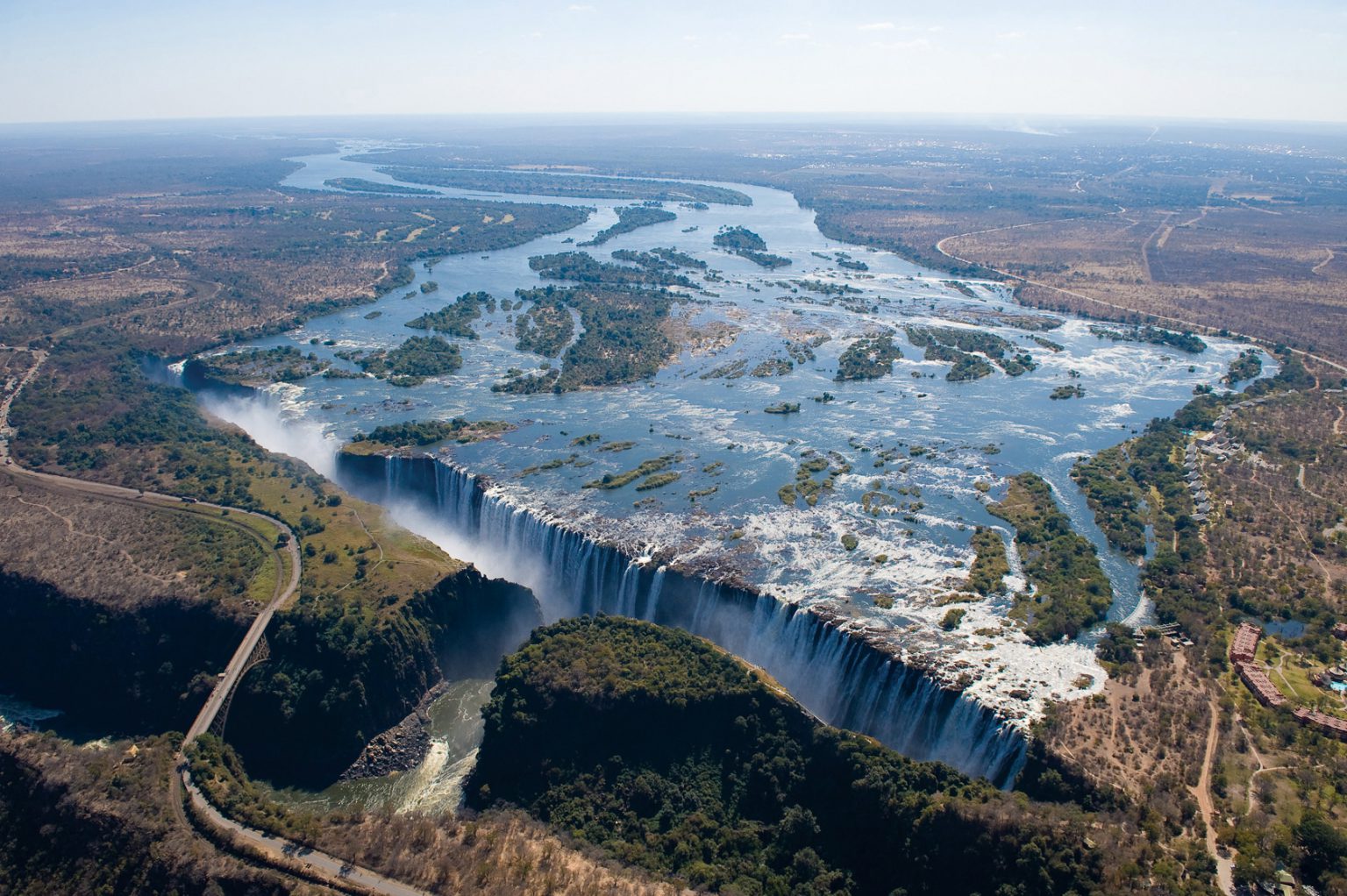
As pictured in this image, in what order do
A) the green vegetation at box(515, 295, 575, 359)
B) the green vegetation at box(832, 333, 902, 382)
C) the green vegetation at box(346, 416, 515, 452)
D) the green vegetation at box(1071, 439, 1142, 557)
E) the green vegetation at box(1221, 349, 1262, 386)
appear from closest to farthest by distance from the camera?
the green vegetation at box(1071, 439, 1142, 557)
the green vegetation at box(346, 416, 515, 452)
the green vegetation at box(1221, 349, 1262, 386)
the green vegetation at box(832, 333, 902, 382)
the green vegetation at box(515, 295, 575, 359)

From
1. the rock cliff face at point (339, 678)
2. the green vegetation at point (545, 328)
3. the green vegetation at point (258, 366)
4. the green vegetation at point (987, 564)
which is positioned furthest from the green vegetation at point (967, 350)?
the green vegetation at point (258, 366)

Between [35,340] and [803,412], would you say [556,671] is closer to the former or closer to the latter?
[803,412]

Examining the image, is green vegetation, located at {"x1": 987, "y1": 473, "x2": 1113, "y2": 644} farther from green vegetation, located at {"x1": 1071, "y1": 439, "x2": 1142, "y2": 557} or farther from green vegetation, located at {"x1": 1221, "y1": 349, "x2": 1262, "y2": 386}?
green vegetation, located at {"x1": 1221, "y1": 349, "x2": 1262, "y2": 386}

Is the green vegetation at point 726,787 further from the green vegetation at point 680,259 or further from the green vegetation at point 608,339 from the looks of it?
the green vegetation at point 680,259

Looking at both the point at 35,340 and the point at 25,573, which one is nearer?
the point at 25,573

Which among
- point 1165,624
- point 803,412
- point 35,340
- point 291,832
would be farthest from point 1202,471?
point 35,340

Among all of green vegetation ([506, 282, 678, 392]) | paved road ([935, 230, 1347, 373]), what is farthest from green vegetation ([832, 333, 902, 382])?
paved road ([935, 230, 1347, 373])
